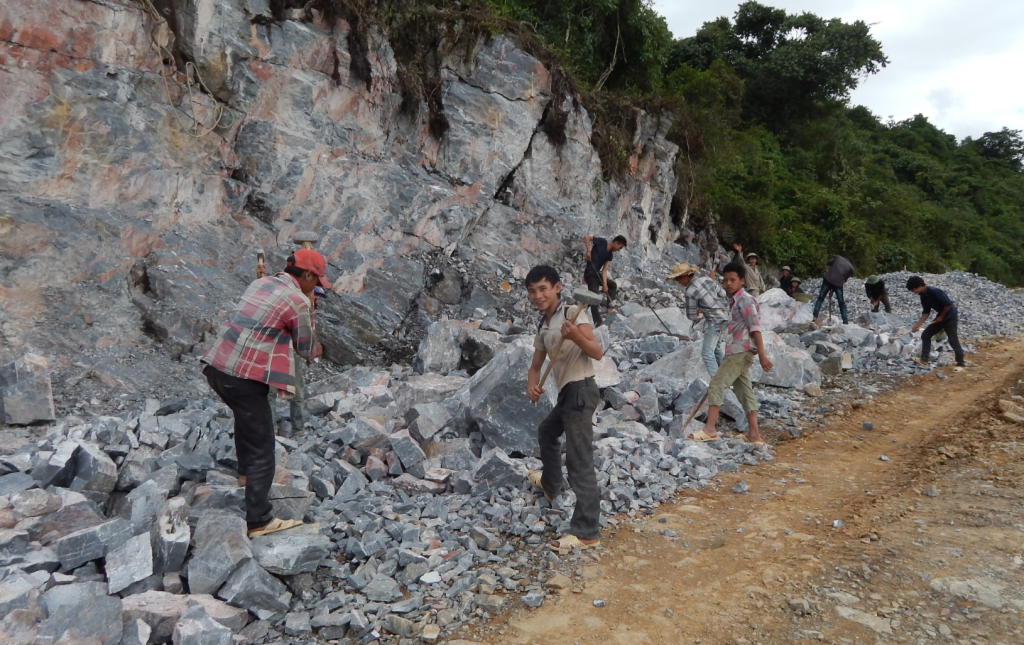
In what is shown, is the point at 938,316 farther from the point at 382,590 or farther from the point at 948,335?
the point at 382,590

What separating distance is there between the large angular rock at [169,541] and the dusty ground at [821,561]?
1.53 metres

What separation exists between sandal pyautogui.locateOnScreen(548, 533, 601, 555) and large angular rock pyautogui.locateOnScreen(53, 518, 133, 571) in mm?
2296

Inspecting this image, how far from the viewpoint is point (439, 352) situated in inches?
281

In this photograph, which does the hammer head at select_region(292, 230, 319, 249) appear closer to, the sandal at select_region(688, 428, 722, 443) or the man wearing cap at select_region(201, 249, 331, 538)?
the man wearing cap at select_region(201, 249, 331, 538)

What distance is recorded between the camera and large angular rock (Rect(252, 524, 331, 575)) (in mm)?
3086

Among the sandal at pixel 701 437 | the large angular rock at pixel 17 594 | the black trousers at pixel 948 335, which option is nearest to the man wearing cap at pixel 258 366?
the large angular rock at pixel 17 594

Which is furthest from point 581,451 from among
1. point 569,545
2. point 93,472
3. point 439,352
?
point 439,352

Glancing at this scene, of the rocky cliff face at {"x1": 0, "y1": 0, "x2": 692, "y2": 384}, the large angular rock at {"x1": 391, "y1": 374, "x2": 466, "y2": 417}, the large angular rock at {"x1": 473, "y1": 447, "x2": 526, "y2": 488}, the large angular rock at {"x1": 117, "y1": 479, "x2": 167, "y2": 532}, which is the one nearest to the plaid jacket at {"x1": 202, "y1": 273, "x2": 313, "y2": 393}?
the large angular rock at {"x1": 117, "y1": 479, "x2": 167, "y2": 532}

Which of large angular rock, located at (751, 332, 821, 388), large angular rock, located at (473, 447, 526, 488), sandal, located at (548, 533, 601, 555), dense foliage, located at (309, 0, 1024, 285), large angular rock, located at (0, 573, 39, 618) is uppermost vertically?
dense foliage, located at (309, 0, 1024, 285)

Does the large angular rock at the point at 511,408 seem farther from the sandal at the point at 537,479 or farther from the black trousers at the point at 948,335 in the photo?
Result: the black trousers at the point at 948,335

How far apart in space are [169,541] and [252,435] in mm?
645

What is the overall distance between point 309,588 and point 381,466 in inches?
50.2

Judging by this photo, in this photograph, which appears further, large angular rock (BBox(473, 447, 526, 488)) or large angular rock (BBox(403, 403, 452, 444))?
large angular rock (BBox(403, 403, 452, 444))

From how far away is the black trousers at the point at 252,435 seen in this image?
10.9ft
